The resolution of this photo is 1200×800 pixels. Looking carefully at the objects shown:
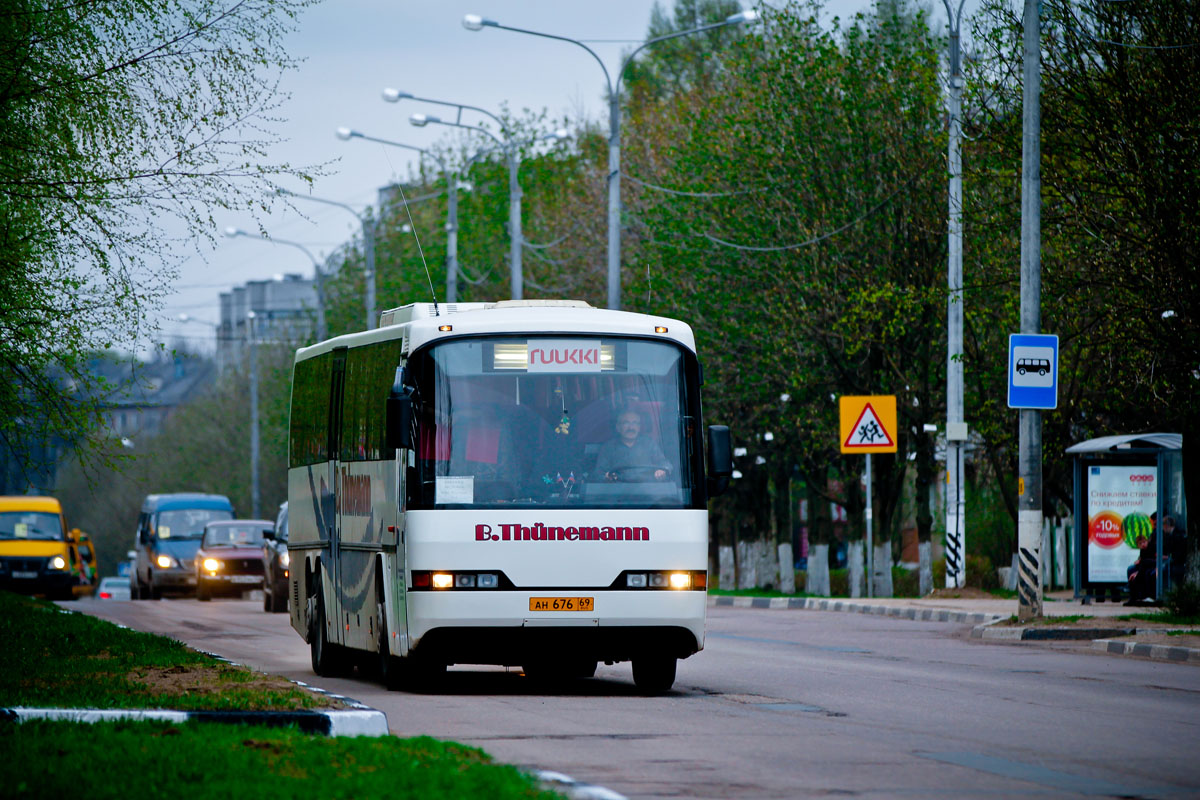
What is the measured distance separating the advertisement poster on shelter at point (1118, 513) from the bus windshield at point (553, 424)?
1828 centimetres

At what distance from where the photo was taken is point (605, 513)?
15.3m

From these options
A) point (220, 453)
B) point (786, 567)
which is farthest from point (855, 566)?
point (220, 453)

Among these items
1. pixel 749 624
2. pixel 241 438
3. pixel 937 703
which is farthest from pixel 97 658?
pixel 241 438

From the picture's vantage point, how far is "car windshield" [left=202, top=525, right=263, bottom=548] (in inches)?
1758

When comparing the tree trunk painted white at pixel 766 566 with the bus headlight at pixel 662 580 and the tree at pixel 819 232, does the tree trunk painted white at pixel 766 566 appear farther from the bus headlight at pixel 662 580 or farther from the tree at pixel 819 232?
the bus headlight at pixel 662 580

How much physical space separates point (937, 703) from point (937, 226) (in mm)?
25705

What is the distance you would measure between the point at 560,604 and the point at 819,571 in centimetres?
3228

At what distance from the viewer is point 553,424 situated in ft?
50.9

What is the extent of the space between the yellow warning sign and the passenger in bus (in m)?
19.1

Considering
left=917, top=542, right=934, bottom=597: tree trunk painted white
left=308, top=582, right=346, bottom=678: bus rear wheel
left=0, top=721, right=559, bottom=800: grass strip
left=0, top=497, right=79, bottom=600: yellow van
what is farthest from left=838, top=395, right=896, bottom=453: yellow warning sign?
left=0, top=721, right=559, bottom=800: grass strip

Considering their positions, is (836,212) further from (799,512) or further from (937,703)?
(799,512)

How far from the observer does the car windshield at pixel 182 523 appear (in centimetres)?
5009

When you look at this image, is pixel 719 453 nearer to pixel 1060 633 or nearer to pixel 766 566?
pixel 1060 633

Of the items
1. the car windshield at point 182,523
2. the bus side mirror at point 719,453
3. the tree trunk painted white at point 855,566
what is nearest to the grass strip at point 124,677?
the bus side mirror at point 719,453
